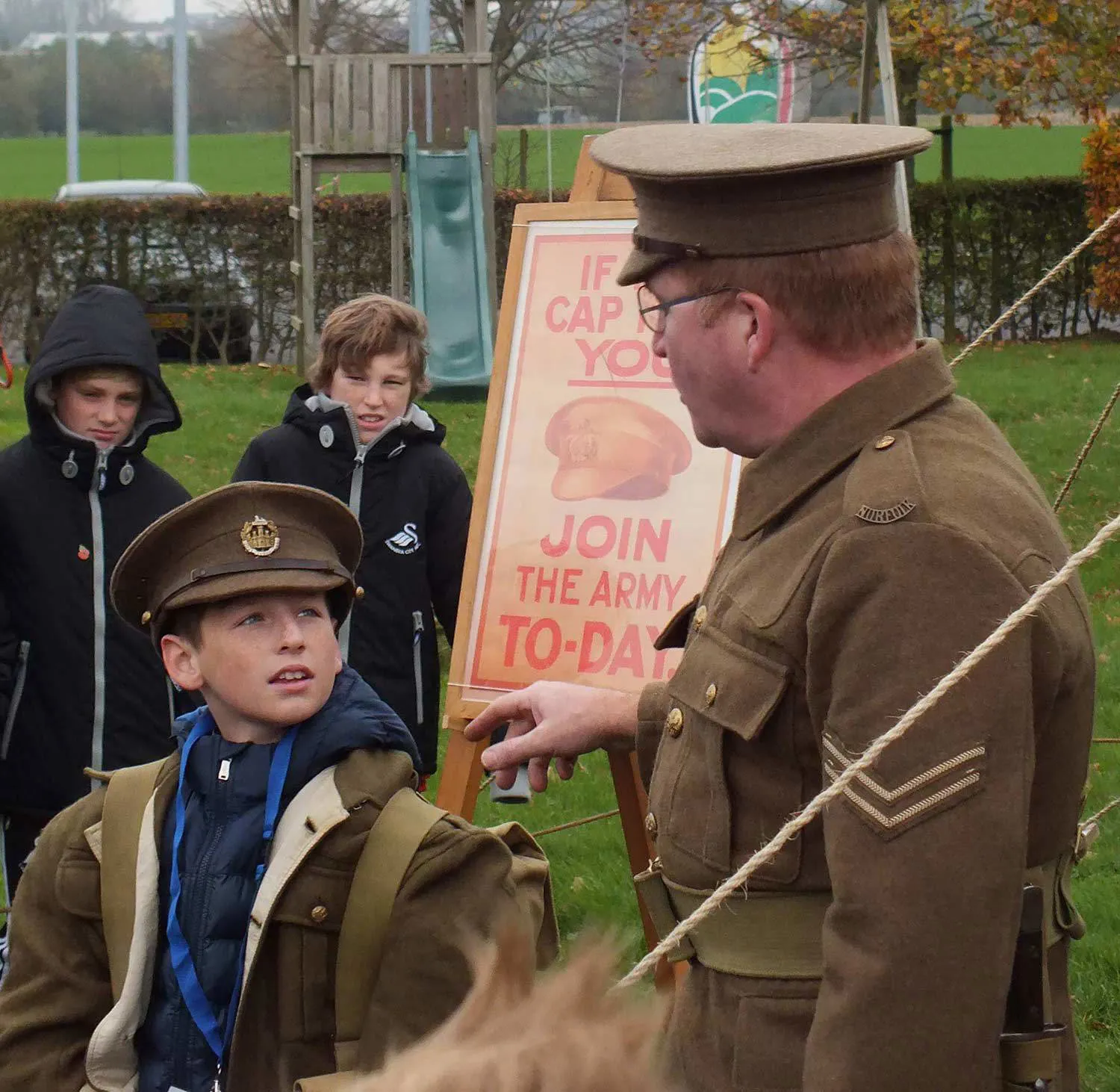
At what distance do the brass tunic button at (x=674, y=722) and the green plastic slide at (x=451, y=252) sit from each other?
12.8 m

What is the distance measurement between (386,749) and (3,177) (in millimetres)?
44773

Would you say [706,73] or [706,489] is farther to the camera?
[706,73]

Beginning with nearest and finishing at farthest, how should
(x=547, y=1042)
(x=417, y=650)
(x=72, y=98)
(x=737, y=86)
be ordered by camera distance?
(x=547, y=1042) < (x=417, y=650) < (x=737, y=86) < (x=72, y=98)

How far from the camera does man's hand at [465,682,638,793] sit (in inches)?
92.4

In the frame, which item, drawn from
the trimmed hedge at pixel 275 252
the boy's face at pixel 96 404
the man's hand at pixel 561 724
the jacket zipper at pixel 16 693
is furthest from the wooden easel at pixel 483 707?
the trimmed hedge at pixel 275 252

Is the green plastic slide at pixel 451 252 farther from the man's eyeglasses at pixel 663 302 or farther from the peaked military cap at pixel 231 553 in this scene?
the man's eyeglasses at pixel 663 302

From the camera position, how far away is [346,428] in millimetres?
4816

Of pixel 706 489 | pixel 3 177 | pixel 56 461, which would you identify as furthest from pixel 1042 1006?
pixel 3 177

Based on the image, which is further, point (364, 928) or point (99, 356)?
point (99, 356)

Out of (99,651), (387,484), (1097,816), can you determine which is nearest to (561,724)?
(1097,816)

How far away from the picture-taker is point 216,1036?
2562 mm

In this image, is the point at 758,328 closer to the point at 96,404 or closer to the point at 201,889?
the point at 201,889

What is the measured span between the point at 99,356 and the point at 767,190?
2800 millimetres

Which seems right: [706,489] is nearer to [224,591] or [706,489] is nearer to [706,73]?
[224,591]
